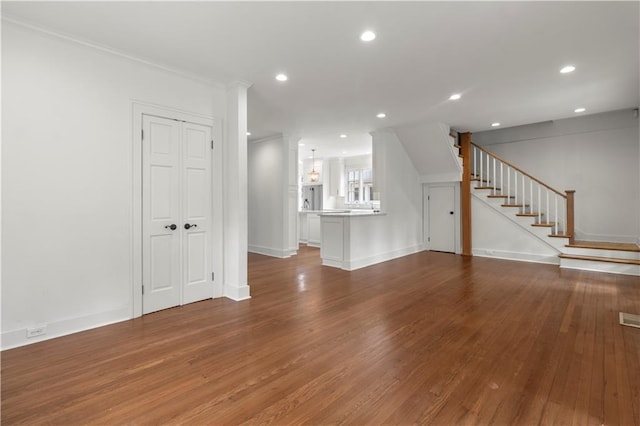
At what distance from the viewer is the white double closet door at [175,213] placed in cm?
353

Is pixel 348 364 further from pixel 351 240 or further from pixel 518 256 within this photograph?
pixel 518 256

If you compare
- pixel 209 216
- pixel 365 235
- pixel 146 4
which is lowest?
pixel 365 235

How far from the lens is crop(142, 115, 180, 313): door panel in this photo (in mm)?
3506

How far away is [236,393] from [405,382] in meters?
1.17

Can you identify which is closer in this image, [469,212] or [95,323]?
[95,323]

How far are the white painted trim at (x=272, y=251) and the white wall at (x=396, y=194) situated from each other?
7.12ft

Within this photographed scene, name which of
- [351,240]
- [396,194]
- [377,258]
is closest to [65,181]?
[351,240]

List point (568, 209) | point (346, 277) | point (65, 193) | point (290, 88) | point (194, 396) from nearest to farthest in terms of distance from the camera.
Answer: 1. point (194, 396)
2. point (65, 193)
3. point (290, 88)
4. point (346, 277)
5. point (568, 209)

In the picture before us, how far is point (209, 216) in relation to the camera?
407 centimetres

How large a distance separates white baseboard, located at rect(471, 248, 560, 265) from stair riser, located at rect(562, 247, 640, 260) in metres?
0.28

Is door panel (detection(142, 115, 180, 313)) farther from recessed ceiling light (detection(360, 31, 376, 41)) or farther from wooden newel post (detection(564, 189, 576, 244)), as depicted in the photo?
wooden newel post (detection(564, 189, 576, 244))

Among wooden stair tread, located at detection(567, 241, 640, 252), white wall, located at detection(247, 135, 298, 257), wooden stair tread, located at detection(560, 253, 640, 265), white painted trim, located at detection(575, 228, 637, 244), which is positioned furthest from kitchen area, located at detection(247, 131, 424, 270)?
white painted trim, located at detection(575, 228, 637, 244)

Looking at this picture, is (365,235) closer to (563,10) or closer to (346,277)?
(346,277)

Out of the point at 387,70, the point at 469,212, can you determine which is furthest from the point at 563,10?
the point at 469,212
